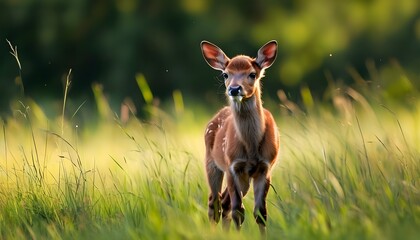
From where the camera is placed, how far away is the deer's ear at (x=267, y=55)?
7.80m

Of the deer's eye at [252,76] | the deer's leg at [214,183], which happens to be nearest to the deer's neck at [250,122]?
the deer's eye at [252,76]

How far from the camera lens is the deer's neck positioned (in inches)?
294

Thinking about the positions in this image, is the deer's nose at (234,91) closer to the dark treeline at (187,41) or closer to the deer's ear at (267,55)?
the deer's ear at (267,55)

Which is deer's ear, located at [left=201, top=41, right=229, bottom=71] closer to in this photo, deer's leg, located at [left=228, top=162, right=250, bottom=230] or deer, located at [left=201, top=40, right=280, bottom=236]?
deer, located at [left=201, top=40, right=280, bottom=236]

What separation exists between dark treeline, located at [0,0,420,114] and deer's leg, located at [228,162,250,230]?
12.6 meters

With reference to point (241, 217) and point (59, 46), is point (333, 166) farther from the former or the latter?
point (59, 46)

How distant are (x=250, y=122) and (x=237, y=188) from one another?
501 mm

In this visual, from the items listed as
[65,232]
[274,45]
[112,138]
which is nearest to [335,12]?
[112,138]

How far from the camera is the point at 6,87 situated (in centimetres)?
2230

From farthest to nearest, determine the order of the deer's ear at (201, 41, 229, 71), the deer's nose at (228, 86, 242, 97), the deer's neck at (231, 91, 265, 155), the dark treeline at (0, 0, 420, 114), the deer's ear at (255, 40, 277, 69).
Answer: the dark treeline at (0, 0, 420, 114)
the deer's ear at (201, 41, 229, 71)
the deer's ear at (255, 40, 277, 69)
the deer's neck at (231, 91, 265, 155)
the deer's nose at (228, 86, 242, 97)

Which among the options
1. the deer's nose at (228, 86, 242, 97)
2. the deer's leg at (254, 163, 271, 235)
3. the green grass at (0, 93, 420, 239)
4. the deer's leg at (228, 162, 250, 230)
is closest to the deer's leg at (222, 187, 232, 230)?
the green grass at (0, 93, 420, 239)

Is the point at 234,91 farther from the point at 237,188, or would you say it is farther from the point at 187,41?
the point at 187,41

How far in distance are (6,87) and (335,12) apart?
7.35 meters

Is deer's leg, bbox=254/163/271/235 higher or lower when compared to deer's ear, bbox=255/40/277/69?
lower
